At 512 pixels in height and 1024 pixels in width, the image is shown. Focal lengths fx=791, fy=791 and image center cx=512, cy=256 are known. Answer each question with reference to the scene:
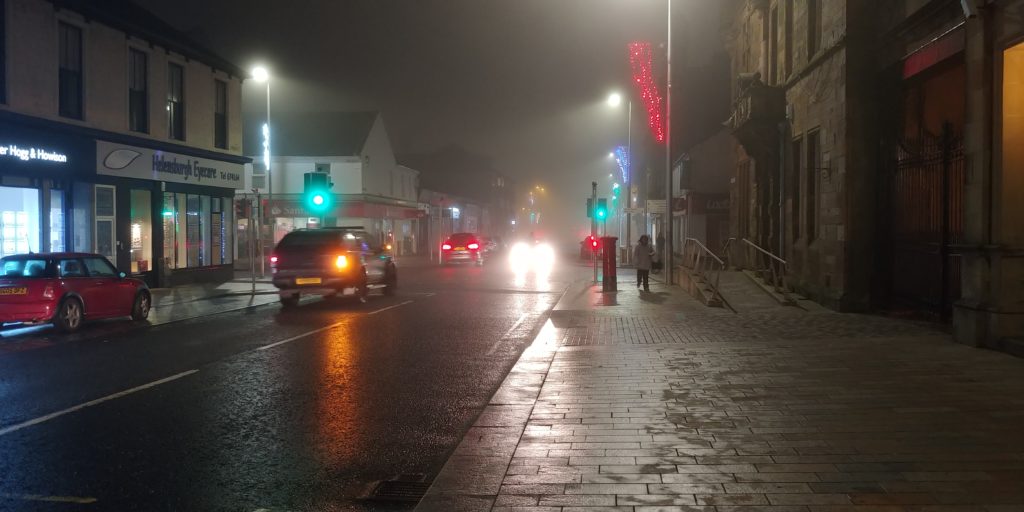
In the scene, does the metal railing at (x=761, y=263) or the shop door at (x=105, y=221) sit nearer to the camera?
the metal railing at (x=761, y=263)

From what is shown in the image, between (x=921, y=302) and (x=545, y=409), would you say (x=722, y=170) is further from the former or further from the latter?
(x=545, y=409)

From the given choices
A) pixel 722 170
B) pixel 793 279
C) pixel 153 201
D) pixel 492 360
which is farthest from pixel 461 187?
pixel 492 360

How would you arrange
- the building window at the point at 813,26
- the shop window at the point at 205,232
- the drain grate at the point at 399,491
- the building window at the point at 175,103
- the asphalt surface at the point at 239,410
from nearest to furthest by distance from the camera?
the drain grate at the point at 399,491 < the asphalt surface at the point at 239,410 < the building window at the point at 813,26 < the building window at the point at 175,103 < the shop window at the point at 205,232

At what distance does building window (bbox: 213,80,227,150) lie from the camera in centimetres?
2731

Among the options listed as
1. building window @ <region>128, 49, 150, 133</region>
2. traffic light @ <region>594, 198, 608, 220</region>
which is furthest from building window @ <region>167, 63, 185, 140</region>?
traffic light @ <region>594, 198, 608, 220</region>

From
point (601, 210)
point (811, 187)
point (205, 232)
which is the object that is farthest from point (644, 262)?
point (205, 232)

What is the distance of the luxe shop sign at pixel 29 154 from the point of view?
59.5ft

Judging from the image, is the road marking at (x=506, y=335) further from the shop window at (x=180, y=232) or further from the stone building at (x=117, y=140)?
the shop window at (x=180, y=232)

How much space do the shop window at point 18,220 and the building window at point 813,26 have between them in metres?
18.7

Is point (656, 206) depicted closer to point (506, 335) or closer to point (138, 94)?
point (138, 94)

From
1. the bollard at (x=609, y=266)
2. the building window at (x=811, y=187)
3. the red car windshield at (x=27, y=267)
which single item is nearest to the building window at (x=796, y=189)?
the building window at (x=811, y=187)

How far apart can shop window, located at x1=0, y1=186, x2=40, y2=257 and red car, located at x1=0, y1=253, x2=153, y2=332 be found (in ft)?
17.4

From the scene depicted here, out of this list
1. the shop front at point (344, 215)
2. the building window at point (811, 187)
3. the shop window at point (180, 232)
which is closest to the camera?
the building window at point (811, 187)

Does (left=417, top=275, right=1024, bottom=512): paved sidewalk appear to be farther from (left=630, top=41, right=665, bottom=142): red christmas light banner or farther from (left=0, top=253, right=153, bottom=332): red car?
(left=630, top=41, right=665, bottom=142): red christmas light banner
